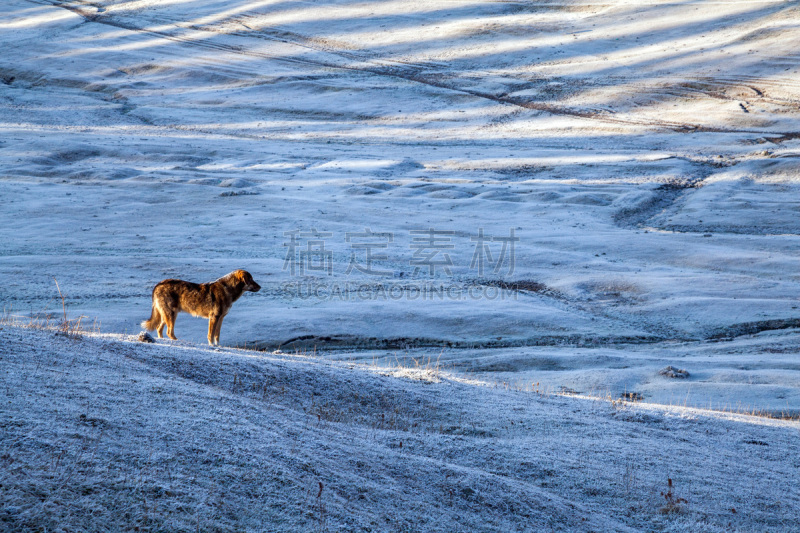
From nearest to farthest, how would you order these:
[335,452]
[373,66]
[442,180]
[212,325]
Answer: [335,452], [212,325], [442,180], [373,66]

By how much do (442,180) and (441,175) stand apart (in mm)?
708

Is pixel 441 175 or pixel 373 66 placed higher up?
pixel 373 66

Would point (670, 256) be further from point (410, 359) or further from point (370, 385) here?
point (370, 385)

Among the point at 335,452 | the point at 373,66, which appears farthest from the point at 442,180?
the point at 335,452

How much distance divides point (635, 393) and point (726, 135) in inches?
710

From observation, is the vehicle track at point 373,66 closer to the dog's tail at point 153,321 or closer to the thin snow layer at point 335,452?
the thin snow layer at point 335,452

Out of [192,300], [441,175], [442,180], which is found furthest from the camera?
[441,175]

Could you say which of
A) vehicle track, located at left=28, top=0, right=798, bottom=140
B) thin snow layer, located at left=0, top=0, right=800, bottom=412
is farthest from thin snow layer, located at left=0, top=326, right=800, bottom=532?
vehicle track, located at left=28, top=0, right=798, bottom=140

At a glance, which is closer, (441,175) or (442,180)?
(442,180)

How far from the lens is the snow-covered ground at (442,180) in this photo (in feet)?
33.8

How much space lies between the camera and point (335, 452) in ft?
13.9

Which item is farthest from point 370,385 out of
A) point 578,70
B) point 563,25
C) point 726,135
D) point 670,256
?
point 563,25

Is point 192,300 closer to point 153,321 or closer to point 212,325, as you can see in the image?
point 212,325

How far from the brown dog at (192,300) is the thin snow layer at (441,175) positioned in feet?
5.50
